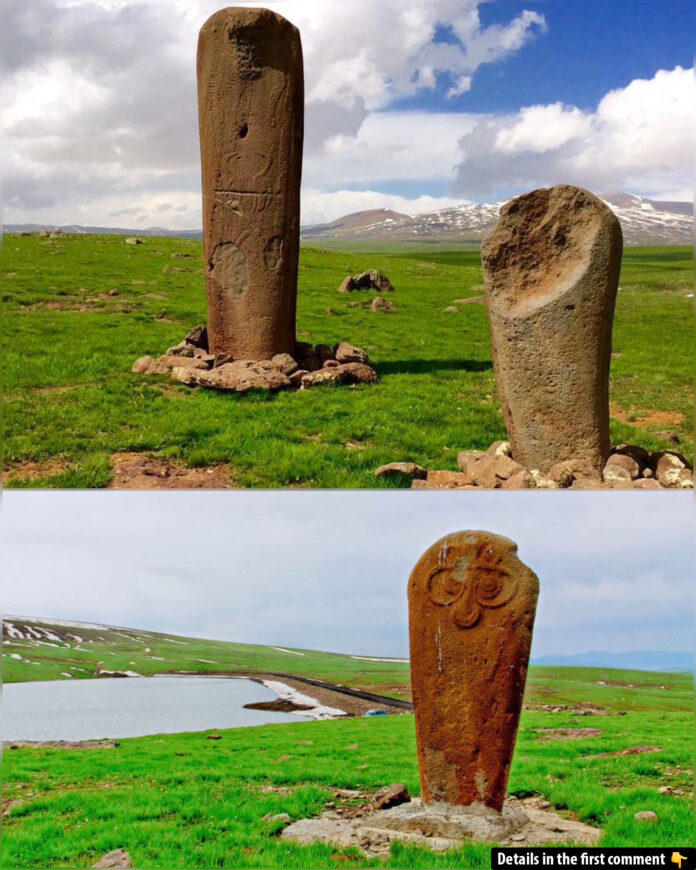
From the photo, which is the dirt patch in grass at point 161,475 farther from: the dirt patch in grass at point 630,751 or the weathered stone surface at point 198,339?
the dirt patch in grass at point 630,751

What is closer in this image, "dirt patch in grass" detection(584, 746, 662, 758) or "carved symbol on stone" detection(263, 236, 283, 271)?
"dirt patch in grass" detection(584, 746, 662, 758)

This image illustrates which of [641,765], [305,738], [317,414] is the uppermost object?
[317,414]

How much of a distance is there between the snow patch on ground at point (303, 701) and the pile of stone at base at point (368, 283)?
11.2 metres

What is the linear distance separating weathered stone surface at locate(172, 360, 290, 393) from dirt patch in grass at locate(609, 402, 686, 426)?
4.64 m

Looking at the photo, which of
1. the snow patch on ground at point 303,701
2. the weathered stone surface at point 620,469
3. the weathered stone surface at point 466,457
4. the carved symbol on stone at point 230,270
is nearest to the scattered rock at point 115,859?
the weathered stone surface at point 466,457

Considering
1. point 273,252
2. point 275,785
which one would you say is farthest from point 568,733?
point 273,252

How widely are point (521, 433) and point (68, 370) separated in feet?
22.2

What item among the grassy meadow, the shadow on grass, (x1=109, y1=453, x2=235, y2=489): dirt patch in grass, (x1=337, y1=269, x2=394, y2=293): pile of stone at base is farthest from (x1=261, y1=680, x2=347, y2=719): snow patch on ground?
(x1=337, y1=269, x2=394, y2=293): pile of stone at base

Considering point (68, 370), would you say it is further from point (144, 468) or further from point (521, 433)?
point (521, 433)

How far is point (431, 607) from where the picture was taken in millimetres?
7062

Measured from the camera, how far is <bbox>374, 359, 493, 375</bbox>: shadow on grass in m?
12.5

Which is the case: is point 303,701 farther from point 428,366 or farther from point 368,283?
point 368,283

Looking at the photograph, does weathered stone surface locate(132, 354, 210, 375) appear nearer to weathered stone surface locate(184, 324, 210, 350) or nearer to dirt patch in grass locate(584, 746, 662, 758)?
weathered stone surface locate(184, 324, 210, 350)

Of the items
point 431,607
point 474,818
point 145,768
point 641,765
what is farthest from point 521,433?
point 145,768
